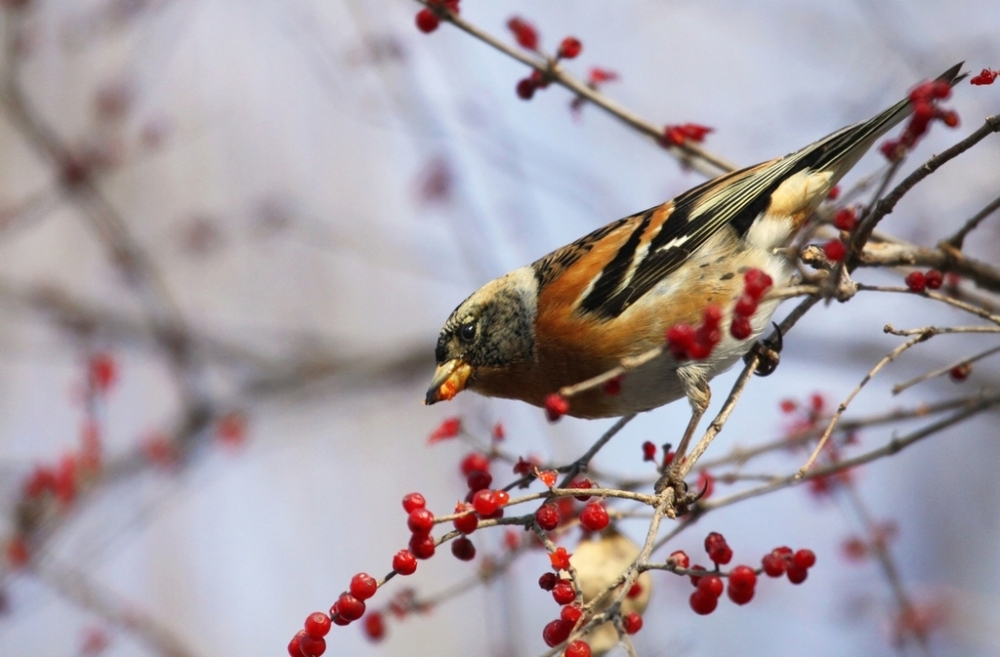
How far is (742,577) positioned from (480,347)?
4.18ft

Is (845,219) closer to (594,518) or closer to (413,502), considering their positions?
(594,518)

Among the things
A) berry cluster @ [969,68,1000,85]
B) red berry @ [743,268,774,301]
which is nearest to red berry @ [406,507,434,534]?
red berry @ [743,268,774,301]

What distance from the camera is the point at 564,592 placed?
1.83 m

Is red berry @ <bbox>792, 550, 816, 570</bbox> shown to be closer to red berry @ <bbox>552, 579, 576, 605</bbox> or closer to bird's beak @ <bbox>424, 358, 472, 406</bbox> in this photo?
red berry @ <bbox>552, 579, 576, 605</bbox>

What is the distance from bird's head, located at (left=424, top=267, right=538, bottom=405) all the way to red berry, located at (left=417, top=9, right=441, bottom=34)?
892 millimetres

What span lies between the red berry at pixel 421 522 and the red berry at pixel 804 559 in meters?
0.80

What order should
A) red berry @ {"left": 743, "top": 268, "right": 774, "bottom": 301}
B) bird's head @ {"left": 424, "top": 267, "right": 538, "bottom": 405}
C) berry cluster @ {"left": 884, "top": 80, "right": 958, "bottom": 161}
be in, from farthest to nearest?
1. bird's head @ {"left": 424, "top": 267, "right": 538, "bottom": 405}
2. red berry @ {"left": 743, "top": 268, "right": 774, "bottom": 301}
3. berry cluster @ {"left": 884, "top": 80, "right": 958, "bottom": 161}

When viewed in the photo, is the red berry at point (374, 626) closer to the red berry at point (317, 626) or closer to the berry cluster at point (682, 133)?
the red berry at point (317, 626)

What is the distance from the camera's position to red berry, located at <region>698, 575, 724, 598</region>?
6.43 feet

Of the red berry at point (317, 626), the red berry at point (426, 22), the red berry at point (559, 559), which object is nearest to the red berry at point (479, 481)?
the red berry at point (559, 559)

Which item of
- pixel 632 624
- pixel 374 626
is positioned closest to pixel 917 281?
pixel 632 624

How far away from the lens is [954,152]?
1691 mm

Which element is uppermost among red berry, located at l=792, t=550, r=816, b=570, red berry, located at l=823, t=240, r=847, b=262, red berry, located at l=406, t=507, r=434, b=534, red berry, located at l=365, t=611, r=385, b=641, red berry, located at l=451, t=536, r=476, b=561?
red berry, located at l=823, t=240, r=847, b=262

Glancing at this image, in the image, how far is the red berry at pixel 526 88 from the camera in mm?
2771
